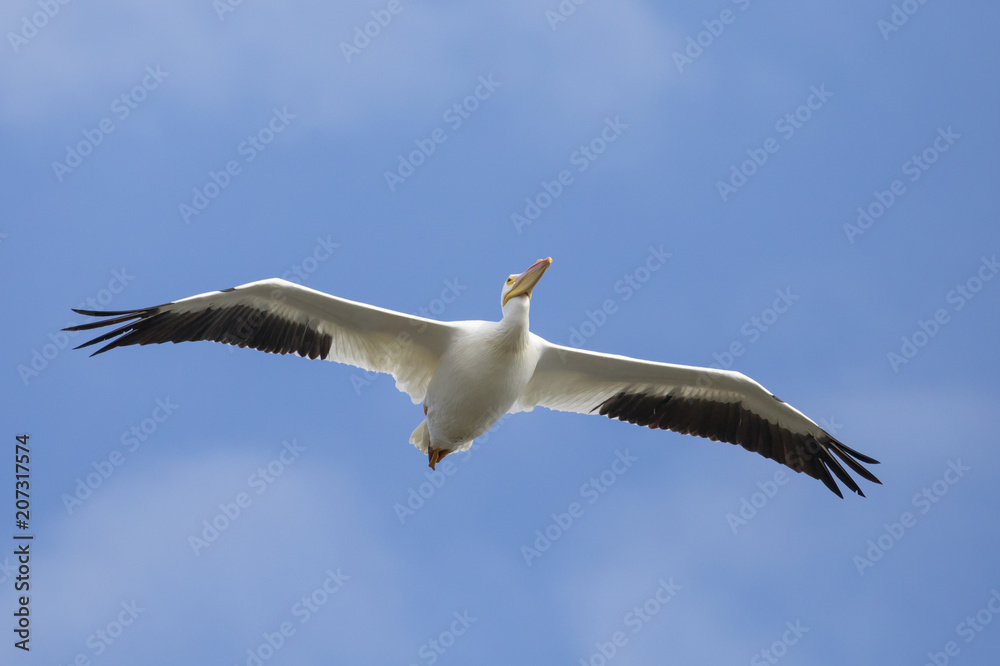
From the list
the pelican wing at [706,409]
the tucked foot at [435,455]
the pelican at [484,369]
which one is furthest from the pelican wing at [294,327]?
the pelican wing at [706,409]

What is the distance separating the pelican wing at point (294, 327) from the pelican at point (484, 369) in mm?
11

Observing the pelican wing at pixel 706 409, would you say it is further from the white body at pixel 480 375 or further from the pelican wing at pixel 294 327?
the pelican wing at pixel 294 327

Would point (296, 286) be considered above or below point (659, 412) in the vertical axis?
below

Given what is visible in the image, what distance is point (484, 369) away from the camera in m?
11.3

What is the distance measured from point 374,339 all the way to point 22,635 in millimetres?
5076

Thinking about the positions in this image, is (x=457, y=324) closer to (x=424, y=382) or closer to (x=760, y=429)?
(x=424, y=382)

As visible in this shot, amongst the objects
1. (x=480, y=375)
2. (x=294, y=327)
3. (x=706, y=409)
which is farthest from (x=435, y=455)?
(x=706, y=409)

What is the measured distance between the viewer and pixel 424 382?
12234mm

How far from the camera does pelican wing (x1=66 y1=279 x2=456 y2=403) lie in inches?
451

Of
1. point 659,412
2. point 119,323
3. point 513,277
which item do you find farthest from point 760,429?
point 119,323

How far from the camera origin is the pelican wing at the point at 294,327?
11.4m

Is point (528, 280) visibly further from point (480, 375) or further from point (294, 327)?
point (294, 327)

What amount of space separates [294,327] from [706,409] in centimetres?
480

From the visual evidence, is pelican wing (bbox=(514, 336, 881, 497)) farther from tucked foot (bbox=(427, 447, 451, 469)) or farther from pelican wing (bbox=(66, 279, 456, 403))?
pelican wing (bbox=(66, 279, 456, 403))
